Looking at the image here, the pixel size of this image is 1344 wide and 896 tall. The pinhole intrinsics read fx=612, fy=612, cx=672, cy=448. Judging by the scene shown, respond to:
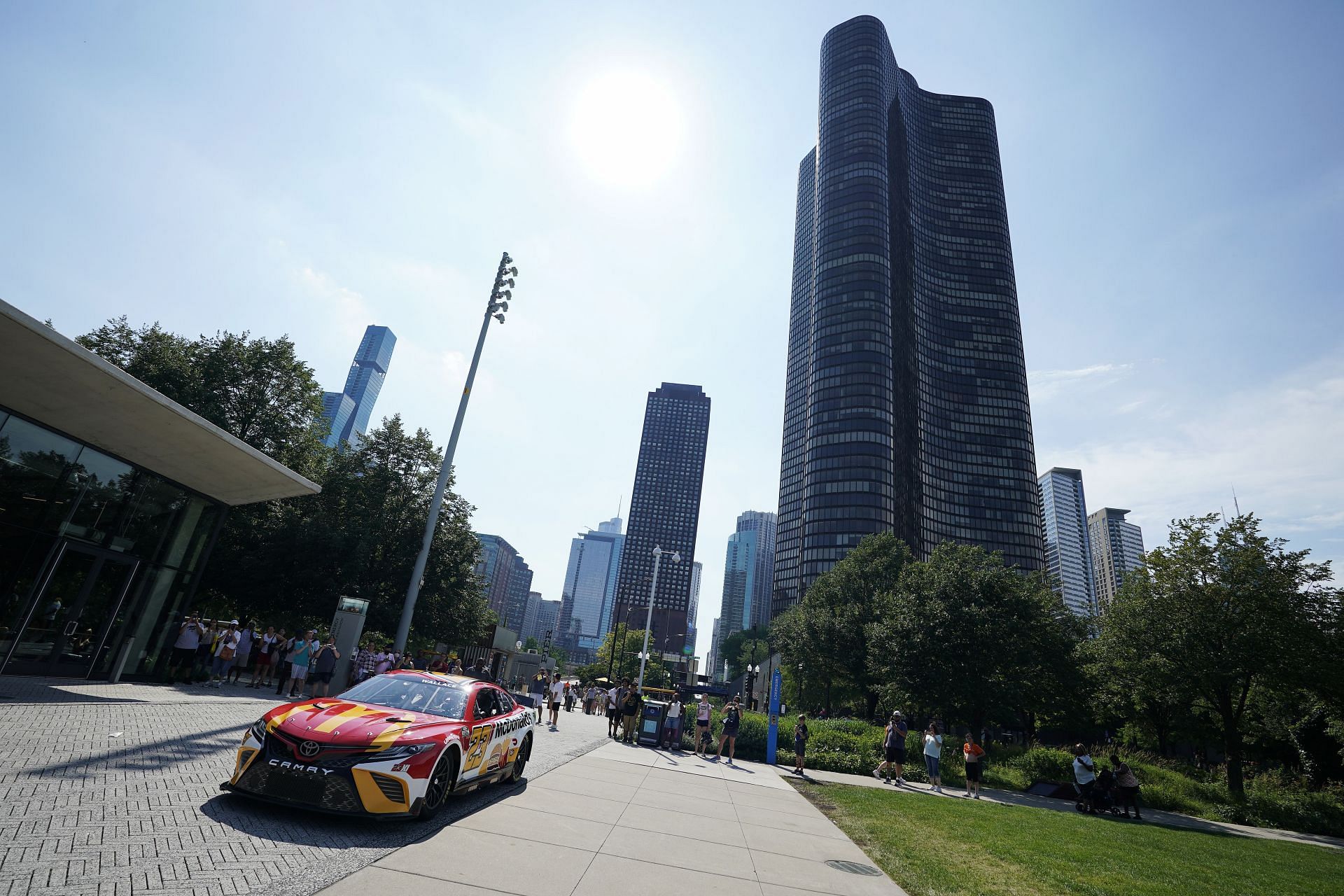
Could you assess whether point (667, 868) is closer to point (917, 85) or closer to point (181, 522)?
point (181, 522)

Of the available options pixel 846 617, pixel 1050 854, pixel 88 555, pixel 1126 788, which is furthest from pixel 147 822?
pixel 846 617

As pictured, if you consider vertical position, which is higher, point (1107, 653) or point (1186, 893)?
point (1107, 653)

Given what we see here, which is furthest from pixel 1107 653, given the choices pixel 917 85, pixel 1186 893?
pixel 917 85

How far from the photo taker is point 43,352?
1009cm

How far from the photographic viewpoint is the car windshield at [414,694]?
7633 millimetres

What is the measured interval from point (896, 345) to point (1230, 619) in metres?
105

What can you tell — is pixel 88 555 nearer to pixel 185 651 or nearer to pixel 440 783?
pixel 185 651

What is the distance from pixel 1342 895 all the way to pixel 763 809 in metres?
8.26

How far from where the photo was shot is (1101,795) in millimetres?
17031

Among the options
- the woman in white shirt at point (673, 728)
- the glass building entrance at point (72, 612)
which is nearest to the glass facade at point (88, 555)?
the glass building entrance at point (72, 612)

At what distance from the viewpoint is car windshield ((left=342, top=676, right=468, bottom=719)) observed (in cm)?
763

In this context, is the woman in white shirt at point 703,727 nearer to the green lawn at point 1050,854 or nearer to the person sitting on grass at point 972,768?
the green lawn at point 1050,854

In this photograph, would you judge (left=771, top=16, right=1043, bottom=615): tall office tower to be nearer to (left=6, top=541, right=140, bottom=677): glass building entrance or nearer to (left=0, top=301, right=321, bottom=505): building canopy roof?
(left=0, top=301, right=321, bottom=505): building canopy roof

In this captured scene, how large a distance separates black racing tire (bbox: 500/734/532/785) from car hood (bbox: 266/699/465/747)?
2568 millimetres
